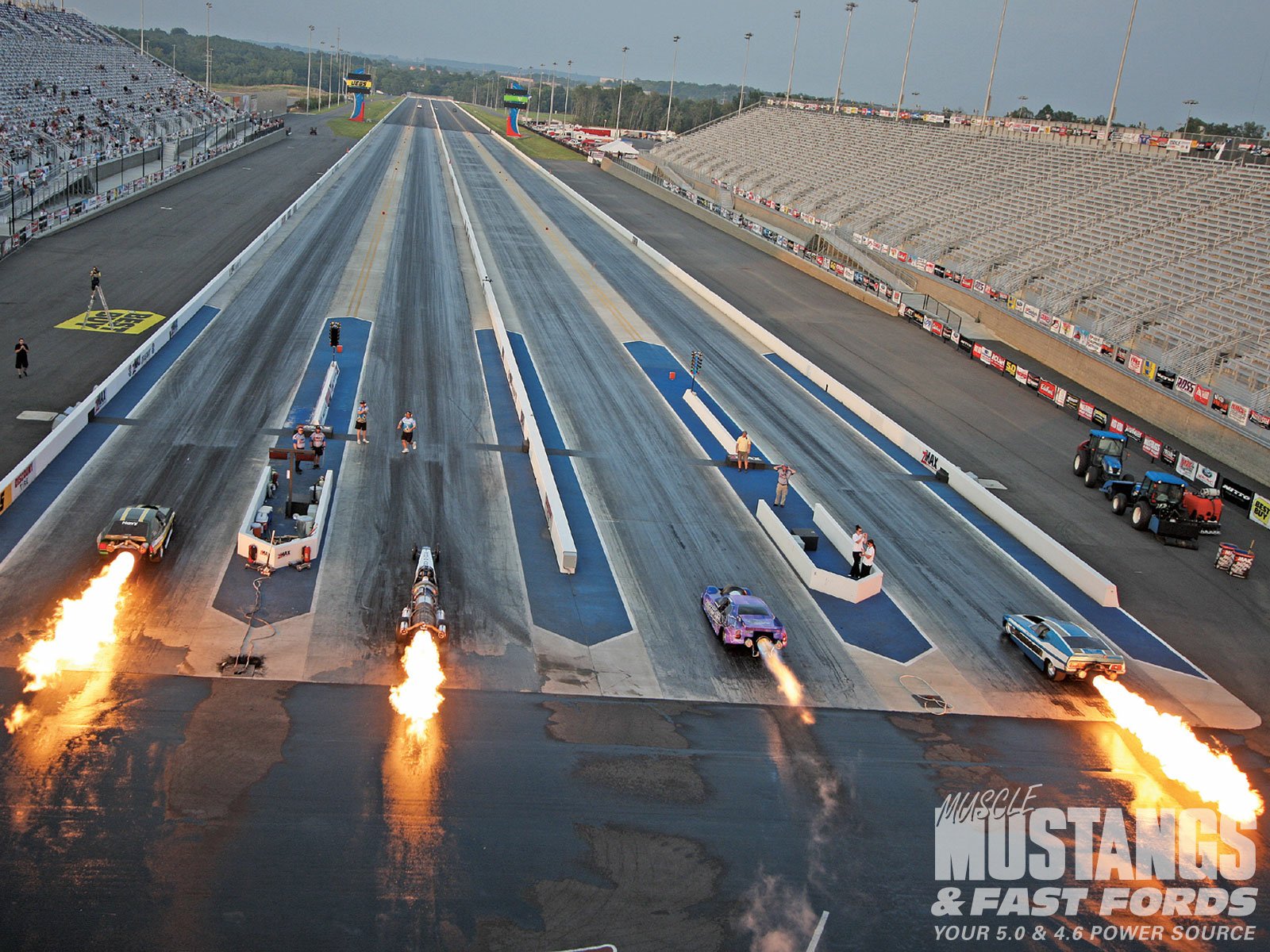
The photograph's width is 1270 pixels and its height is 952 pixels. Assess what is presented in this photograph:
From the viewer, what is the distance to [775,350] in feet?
160

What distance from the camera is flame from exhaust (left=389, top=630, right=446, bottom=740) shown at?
61.0ft

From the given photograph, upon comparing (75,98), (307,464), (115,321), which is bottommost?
(307,464)

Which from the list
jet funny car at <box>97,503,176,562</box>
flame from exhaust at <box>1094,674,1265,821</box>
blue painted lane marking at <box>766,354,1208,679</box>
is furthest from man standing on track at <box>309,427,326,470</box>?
flame from exhaust at <box>1094,674,1265,821</box>

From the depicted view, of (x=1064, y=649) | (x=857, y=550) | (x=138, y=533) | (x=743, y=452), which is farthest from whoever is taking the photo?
(x=743, y=452)

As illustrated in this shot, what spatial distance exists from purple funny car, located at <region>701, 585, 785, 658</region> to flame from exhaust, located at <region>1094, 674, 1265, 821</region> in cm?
687

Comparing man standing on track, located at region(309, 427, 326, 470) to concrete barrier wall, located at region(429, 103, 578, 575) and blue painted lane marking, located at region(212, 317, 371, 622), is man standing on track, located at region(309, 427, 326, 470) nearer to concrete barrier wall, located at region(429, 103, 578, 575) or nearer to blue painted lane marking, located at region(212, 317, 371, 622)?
blue painted lane marking, located at region(212, 317, 371, 622)

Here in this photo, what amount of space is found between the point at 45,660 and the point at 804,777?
13.7 metres

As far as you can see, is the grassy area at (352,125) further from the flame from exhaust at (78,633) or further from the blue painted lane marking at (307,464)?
the flame from exhaust at (78,633)

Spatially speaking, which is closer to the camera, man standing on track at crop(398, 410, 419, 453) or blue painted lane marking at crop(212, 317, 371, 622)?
blue painted lane marking at crop(212, 317, 371, 622)

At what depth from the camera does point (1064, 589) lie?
26969 millimetres

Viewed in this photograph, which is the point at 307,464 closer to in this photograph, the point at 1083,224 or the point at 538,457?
the point at 538,457

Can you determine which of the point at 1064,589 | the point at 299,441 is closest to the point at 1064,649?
the point at 1064,589

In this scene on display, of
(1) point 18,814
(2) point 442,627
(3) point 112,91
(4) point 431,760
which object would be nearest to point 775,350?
(2) point 442,627

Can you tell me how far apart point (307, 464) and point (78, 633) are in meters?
10.3
